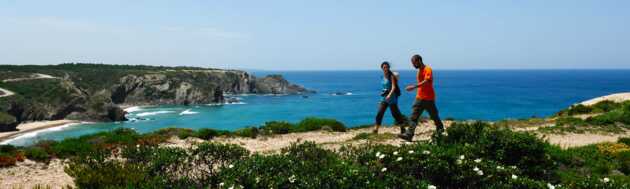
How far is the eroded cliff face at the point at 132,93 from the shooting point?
84.4m

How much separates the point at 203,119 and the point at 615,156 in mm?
80961

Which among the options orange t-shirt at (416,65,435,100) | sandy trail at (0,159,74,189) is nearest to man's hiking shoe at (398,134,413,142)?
orange t-shirt at (416,65,435,100)

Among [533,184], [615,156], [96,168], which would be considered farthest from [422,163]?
[615,156]

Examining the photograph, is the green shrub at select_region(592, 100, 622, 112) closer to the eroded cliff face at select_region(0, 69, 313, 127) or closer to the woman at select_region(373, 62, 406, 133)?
the woman at select_region(373, 62, 406, 133)

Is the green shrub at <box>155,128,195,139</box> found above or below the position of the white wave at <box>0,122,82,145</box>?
above

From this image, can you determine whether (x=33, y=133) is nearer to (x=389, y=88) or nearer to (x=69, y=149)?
(x=69, y=149)

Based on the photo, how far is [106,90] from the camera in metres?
119

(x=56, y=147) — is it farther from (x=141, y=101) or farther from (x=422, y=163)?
(x=141, y=101)

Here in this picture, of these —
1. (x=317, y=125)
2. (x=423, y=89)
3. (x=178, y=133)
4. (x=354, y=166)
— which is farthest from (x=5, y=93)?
(x=354, y=166)

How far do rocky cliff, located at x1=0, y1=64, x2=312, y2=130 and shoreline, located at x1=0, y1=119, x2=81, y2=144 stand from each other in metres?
1.78

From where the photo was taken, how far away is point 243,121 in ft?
279

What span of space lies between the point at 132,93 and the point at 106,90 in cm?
606

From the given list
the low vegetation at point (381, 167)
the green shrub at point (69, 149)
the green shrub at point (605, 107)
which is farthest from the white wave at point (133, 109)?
the low vegetation at point (381, 167)

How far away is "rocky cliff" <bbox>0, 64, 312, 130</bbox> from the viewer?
8494 cm
